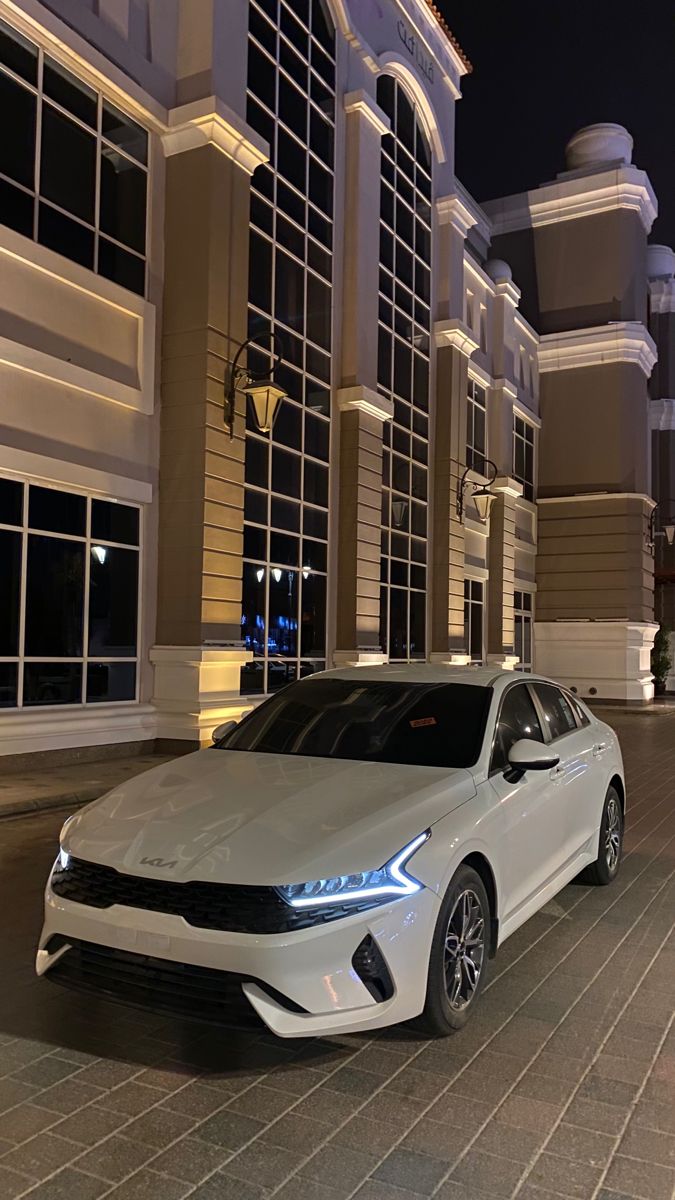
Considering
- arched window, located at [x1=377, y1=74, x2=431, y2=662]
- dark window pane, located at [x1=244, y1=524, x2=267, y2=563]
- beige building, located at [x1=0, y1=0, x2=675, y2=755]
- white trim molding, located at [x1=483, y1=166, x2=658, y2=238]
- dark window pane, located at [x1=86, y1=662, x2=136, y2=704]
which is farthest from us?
white trim molding, located at [x1=483, y1=166, x2=658, y2=238]

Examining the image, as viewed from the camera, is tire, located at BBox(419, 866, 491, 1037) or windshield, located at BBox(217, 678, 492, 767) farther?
windshield, located at BBox(217, 678, 492, 767)

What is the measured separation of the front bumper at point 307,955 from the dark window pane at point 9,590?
720 centimetres

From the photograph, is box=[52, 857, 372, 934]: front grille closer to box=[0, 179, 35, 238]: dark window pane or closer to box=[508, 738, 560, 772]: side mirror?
box=[508, 738, 560, 772]: side mirror

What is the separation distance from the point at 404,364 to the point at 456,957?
658 inches

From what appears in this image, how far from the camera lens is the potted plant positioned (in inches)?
1199

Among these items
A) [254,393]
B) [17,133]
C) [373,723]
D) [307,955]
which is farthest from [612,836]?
[17,133]

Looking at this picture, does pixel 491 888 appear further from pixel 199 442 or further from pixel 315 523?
pixel 315 523

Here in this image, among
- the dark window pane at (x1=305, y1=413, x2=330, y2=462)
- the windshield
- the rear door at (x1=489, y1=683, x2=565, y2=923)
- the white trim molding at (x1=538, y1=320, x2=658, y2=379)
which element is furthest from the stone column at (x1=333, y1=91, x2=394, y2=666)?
the white trim molding at (x1=538, y1=320, x2=658, y2=379)

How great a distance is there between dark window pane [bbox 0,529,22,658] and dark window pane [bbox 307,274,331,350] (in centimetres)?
750

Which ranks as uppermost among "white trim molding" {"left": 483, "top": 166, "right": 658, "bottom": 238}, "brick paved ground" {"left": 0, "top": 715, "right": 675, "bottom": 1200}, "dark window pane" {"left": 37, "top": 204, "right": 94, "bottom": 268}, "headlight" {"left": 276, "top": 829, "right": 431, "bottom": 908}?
"white trim molding" {"left": 483, "top": 166, "right": 658, "bottom": 238}

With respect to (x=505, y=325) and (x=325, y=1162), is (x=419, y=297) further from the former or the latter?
(x=325, y=1162)

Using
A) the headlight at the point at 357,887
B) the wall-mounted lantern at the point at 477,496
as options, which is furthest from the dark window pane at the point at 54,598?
the wall-mounted lantern at the point at 477,496

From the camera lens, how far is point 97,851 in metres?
3.73

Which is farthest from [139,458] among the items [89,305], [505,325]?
[505,325]
